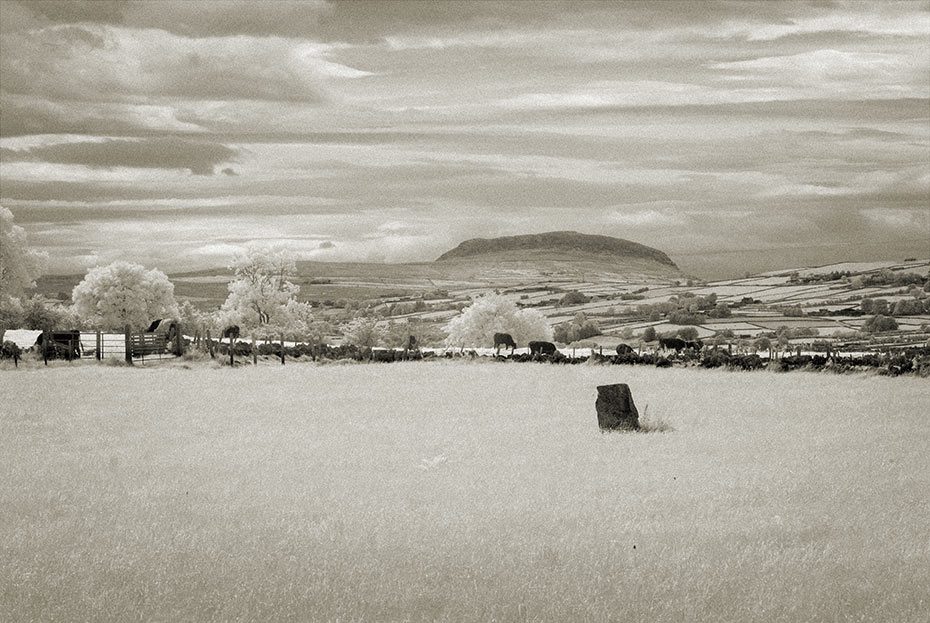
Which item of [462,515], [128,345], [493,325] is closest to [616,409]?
[462,515]

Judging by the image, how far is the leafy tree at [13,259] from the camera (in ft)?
241

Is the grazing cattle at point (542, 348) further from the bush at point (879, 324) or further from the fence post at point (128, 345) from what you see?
the bush at point (879, 324)

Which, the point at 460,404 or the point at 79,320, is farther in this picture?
the point at 79,320

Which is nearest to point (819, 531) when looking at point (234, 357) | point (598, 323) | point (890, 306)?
point (234, 357)

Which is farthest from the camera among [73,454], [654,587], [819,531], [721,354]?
[721,354]

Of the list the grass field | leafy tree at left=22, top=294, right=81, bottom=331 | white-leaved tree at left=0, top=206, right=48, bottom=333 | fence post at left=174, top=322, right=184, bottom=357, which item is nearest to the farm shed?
white-leaved tree at left=0, top=206, right=48, bottom=333

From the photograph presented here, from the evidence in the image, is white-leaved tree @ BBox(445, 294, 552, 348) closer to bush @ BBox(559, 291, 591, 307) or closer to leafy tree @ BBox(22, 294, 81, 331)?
leafy tree @ BBox(22, 294, 81, 331)

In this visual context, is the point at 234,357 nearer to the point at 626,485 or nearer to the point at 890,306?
the point at 626,485

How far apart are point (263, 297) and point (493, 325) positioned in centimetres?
2337

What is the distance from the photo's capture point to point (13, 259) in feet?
242

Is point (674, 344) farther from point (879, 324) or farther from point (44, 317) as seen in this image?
point (44, 317)

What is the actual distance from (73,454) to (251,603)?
12.7 metres

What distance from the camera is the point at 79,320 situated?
94375mm

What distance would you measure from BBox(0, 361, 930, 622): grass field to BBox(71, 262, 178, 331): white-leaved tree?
70.0 meters
